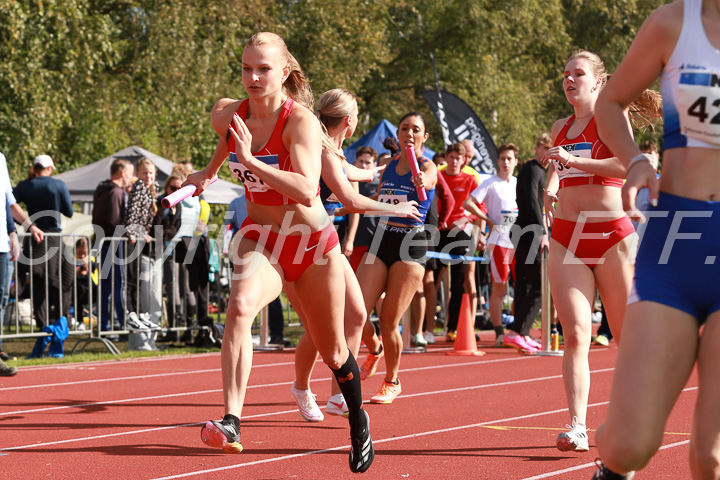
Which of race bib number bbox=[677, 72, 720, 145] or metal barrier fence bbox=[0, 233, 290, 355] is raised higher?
race bib number bbox=[677, 72, 720, 145]

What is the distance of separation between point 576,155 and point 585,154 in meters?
0.06

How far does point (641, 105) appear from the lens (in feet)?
19.8

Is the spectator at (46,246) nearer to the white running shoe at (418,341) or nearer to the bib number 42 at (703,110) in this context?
the white running shoe at (418,341)

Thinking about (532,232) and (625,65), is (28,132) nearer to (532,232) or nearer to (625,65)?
(532,232)

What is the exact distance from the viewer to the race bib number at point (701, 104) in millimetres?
3275

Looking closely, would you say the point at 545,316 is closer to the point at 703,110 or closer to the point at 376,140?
the point at 376,140

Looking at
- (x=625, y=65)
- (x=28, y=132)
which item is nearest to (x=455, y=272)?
(x=625, y=65)

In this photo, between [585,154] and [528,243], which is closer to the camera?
[585,154]

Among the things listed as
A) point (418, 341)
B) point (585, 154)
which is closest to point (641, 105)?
point (585, 154)

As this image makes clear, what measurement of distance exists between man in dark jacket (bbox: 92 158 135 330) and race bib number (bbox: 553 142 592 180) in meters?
7.53

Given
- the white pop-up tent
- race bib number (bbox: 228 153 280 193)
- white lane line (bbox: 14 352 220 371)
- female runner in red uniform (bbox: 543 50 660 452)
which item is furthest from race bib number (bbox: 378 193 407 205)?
the white pop-up tent

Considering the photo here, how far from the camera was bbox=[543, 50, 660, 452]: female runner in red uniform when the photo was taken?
5.82m

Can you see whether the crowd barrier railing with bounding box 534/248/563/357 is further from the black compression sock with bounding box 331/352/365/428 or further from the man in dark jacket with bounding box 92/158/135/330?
the black compression sock with bounding box 331/352/365/428

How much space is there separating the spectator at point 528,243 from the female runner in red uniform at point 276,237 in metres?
6.80
